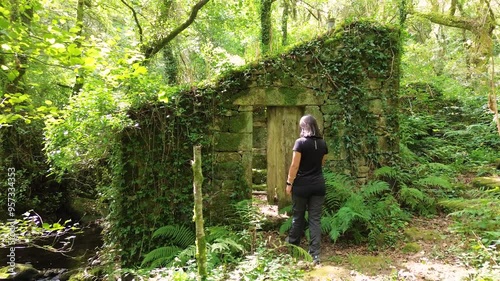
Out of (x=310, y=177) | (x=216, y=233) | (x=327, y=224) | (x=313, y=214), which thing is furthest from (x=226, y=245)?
(x=327, y=224)

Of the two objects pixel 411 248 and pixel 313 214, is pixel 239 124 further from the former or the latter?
pixel 411 248

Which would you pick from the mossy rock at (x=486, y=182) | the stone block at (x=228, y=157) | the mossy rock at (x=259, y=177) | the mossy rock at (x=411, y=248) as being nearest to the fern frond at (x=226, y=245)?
the stone block at (x=228, y=157)

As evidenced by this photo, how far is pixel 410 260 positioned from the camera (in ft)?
15.0

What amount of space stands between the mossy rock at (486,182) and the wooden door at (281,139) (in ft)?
11.8

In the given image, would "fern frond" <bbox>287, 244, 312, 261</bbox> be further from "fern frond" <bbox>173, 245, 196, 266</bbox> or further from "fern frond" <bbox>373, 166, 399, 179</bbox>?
"fern frond" <bbox>373, 166, 399, 179</bbox>

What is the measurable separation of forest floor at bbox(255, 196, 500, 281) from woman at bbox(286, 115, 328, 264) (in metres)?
0.46

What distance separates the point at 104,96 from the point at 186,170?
1.80 metres

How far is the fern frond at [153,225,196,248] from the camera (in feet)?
18.6

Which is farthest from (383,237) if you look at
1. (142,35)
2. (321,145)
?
(142,35)

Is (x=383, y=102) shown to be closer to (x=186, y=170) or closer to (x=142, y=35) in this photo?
(x=186, y=170)

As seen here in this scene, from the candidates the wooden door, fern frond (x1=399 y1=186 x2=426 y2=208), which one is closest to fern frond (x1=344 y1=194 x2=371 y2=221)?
fern frond (x1=399 y1=186 x2=426 y2=208)

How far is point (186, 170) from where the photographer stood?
6.11 metres

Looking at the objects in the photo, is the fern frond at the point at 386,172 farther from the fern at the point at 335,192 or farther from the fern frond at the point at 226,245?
the fern frond at the point at 226,245

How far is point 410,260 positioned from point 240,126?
10.9ft
